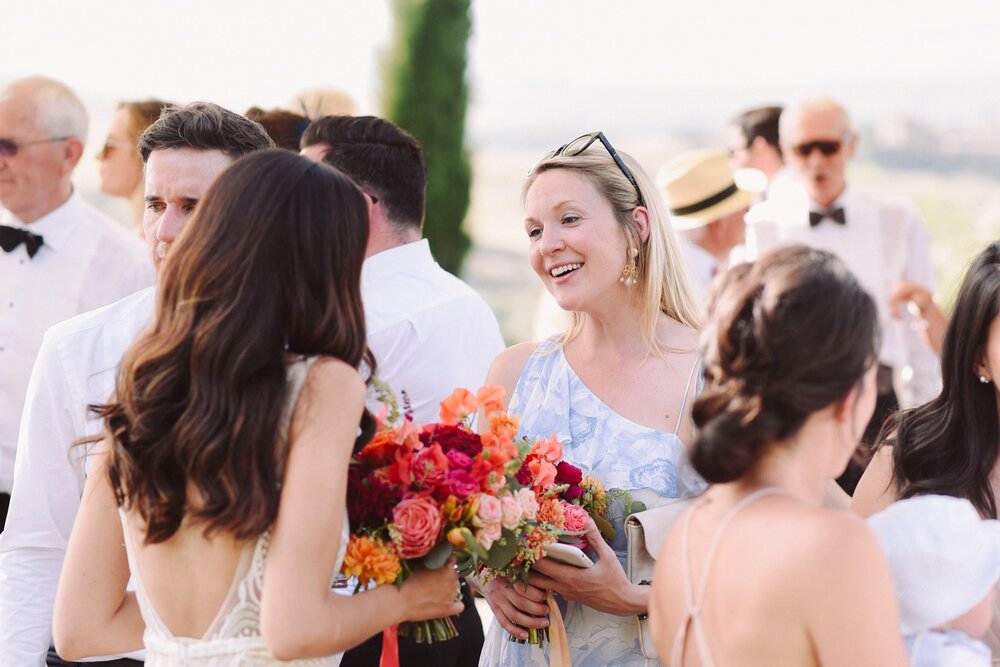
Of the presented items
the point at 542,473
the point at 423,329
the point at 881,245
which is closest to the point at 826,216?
the point at 881,245

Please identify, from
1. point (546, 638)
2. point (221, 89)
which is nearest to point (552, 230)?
point (546, 638)

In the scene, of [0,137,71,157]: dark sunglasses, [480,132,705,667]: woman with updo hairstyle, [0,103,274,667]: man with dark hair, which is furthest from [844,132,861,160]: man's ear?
[0,103,274,667]: man with dark hair

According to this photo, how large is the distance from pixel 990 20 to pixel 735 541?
1416 centimetres

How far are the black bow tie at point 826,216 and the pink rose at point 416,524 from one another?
17.6 feet

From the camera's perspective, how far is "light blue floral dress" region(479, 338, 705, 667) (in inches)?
115

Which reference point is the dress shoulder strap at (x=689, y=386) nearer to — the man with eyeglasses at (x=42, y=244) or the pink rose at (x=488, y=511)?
the pink rose at (x=488, y=511)

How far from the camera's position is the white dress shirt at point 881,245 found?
674 cm

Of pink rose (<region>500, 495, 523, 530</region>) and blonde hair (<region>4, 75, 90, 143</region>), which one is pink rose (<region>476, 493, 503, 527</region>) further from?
blonde hair (<region>4, 75, 90, 143</region>)

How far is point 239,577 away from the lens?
2.11 m

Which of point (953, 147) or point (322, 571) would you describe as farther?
point (953, 147)

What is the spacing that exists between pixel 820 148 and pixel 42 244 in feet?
15.4

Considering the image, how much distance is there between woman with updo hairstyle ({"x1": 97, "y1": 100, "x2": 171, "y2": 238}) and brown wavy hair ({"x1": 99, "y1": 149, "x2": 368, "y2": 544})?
3.67 m

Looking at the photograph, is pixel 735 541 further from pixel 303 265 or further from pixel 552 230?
pixel 552 230

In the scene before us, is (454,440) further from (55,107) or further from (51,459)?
(55,107)
